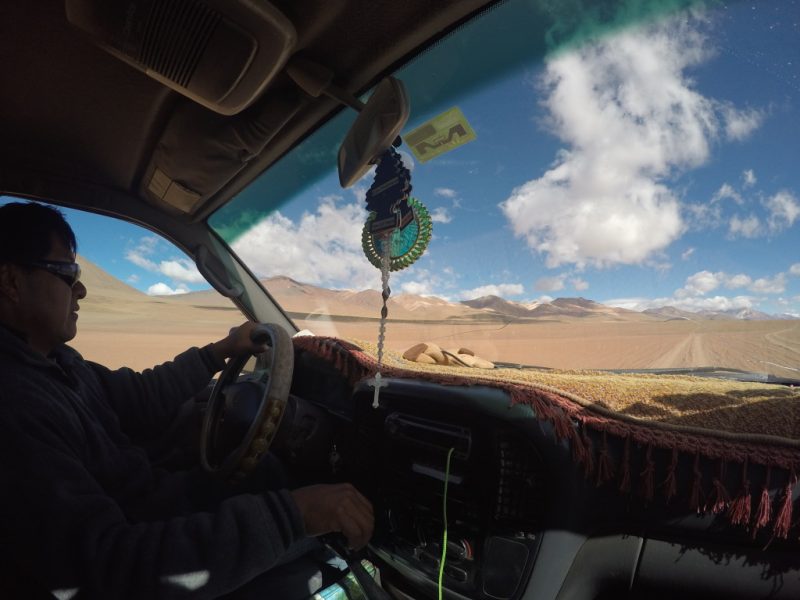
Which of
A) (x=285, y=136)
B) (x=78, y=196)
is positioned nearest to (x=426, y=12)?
(x=285, y=136)

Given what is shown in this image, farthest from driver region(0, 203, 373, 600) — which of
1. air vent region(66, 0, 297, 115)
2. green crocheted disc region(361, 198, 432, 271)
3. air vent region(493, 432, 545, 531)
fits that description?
green crocheted disc region(361, 198, 432, 271)

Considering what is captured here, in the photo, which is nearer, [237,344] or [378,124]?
[378,124]

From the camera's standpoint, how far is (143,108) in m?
1.79

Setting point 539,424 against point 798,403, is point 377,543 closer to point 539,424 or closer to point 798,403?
point 539,424

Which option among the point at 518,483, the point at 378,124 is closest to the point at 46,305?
the point at 378,124

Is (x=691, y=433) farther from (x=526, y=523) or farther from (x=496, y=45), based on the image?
(x=496, y=45)

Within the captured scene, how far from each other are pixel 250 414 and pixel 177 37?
1275mm

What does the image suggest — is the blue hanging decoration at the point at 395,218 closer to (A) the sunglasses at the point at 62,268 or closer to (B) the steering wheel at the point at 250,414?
(B) the steering wheel at the point at 250,414

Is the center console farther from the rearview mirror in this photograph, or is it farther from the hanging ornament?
the rearview mirror

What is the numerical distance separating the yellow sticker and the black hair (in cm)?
131

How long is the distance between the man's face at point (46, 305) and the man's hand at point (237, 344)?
2.18ft

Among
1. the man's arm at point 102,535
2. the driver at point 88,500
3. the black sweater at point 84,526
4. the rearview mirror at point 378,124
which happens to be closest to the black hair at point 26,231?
the driver at point 88,500

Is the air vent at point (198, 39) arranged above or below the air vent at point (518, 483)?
above

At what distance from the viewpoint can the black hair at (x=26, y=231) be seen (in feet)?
4.14
